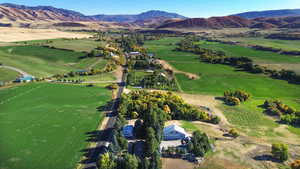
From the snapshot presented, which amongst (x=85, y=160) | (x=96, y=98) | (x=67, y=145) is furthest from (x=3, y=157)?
(x=96, y=98)

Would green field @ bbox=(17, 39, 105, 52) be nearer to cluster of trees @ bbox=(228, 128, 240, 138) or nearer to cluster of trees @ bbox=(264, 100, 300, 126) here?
cluster of trees @ bbox=(264, 100, 300, 126)

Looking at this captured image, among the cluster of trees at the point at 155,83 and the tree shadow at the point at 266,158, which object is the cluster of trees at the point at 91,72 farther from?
the tree shadow at the point at 266,158

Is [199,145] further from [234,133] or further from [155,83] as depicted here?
[155,83]

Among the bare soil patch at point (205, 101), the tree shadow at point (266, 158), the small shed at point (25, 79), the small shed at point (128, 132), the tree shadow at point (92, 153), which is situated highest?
the small shed at point (25, 79)

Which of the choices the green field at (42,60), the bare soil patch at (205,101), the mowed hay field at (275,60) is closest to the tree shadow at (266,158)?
the bare soil patch at (205,101)

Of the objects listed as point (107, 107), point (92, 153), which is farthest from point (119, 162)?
point (107, 107)

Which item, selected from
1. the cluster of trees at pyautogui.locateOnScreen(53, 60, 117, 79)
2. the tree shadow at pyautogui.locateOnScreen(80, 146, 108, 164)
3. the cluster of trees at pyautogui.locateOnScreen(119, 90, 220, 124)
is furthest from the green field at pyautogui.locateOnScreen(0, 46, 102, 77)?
the tree shadow at pyautogui.locateOnScreen(80, 146, 108, 164)
